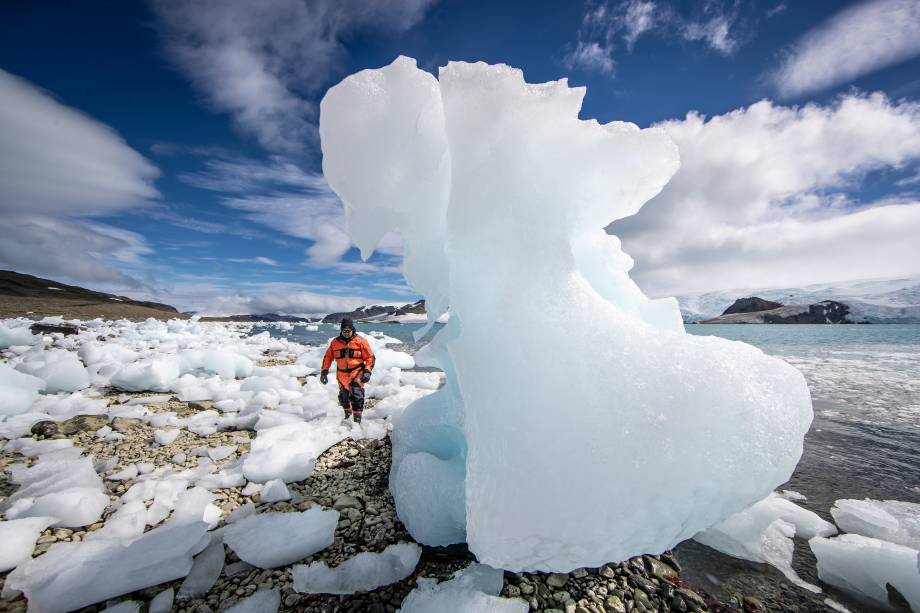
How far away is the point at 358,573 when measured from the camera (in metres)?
2.61

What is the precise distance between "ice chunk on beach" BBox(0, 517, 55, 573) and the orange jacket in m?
3.66

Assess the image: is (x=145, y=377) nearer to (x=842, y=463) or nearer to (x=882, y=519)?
(x=882, y=519)

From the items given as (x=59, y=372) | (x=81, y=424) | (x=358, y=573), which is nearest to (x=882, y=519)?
(x=358, y=573)

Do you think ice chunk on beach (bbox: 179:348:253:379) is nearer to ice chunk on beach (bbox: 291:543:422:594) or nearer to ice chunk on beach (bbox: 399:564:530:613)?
ice chunk on beach (bbox: 291:543:422:594)

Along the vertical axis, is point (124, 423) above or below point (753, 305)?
below

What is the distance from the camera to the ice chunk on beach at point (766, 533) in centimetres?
308

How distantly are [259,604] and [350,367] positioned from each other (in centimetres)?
416


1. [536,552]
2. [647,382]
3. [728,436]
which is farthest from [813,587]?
[536,552]

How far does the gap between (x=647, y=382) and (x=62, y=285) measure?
16194cm

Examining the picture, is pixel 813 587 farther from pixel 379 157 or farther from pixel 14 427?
pixel 14 427

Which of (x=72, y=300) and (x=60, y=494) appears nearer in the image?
(x=60, y=494)

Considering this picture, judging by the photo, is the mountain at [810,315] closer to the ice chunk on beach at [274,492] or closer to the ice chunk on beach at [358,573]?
the ice chunk on beach at [358,573]

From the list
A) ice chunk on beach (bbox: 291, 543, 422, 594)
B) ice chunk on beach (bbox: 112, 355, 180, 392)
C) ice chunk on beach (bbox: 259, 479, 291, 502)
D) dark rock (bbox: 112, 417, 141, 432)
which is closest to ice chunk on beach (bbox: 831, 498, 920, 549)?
ice chunk on beach (bbox: 291, 543, 422, 594)

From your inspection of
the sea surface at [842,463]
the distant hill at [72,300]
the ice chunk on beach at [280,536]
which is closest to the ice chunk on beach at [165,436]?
the ice chunk on beach at [280,536]
